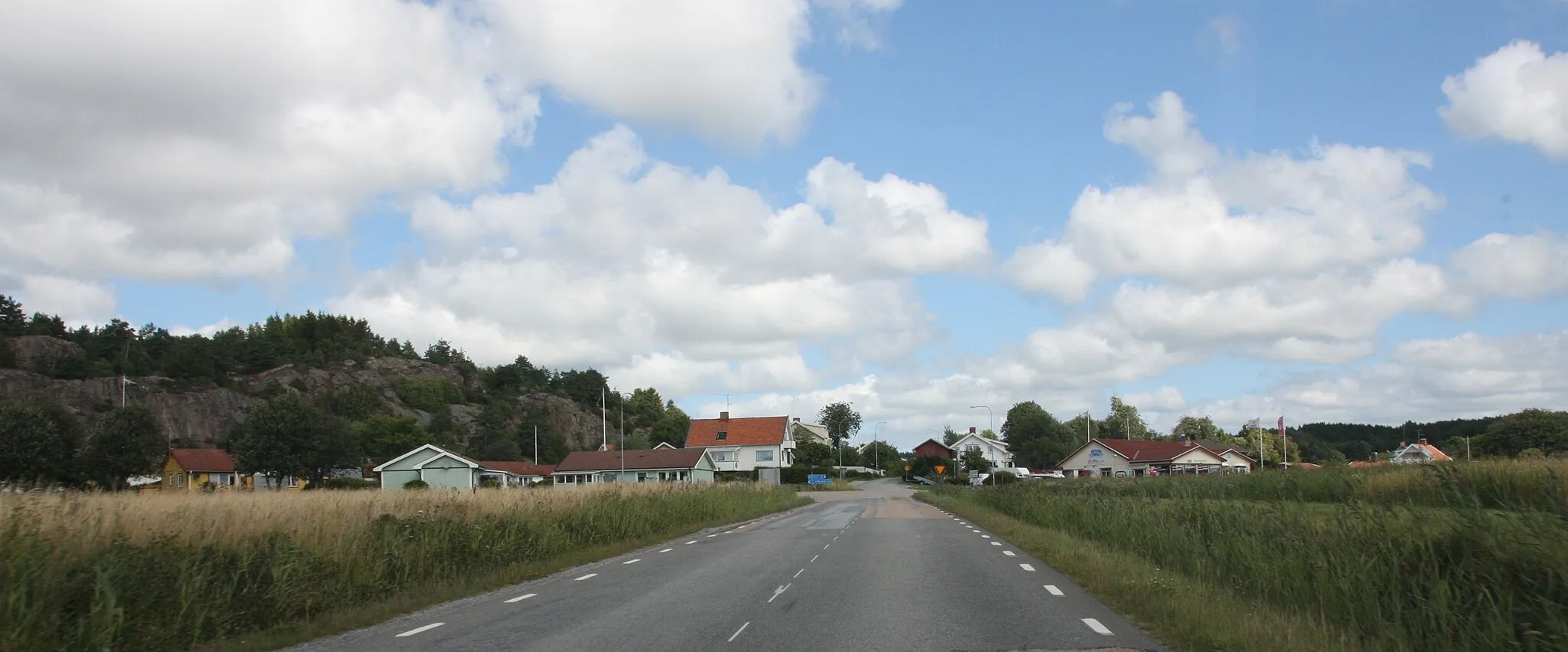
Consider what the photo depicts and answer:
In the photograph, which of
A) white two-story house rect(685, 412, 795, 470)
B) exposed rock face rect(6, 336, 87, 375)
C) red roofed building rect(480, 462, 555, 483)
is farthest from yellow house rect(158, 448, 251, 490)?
white two-story house rect(685, 412, 795, 470)

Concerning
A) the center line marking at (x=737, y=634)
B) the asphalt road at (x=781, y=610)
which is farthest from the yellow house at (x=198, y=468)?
the center line marking at (x=737, y=634)

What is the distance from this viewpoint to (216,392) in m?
127

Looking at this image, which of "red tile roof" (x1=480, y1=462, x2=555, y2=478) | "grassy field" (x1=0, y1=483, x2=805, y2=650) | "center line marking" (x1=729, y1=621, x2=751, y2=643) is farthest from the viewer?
"red tile roof" (x1=480, y1=462, x2=555, y2=478)

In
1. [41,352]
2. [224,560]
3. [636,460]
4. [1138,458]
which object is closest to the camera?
[224,560]

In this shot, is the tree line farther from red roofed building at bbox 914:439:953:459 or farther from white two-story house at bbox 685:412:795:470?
red roofed building at bbox 914:439:953:459

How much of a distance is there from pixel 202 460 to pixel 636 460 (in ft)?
140

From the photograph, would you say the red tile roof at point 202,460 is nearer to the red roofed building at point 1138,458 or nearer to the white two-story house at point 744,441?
the white two-story house at point 744,441

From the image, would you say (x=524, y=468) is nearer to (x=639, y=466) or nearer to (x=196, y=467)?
(x=639, y=466)

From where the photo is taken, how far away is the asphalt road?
9.66m

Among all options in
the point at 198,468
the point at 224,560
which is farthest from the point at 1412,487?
the point at 198,468

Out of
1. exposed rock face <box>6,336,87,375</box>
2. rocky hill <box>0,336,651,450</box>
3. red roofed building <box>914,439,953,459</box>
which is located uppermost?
exposed rock face <box>6,336,87,375</box>

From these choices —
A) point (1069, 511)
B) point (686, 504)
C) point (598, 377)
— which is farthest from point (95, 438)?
point (598, 377)

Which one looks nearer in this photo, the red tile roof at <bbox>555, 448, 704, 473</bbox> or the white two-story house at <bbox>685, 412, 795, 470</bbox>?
the red tile roof at <bbox>555, 448, 704, 473</bbox>

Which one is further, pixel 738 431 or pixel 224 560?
pixel 738 431
